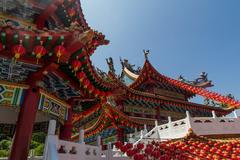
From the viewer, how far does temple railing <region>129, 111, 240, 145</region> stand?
1191 cm

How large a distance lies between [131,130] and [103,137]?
2.84 meters

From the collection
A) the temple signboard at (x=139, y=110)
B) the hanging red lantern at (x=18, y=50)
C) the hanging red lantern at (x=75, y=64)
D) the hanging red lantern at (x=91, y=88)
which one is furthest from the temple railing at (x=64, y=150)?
the temple signboard at (x=139, y=110)

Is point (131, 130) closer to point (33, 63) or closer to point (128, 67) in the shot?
point (128, 67)

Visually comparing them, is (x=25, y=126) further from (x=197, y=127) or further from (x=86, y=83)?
(x=197, y=127)

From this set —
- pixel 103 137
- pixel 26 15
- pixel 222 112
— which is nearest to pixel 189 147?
pixel 26 15

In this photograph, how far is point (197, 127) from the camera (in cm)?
1203

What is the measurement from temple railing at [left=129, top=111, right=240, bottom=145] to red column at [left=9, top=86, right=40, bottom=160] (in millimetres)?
7193

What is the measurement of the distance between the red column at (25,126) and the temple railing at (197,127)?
7.19 meters

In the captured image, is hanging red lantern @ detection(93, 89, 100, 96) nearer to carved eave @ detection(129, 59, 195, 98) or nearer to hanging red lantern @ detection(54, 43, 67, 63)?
hanging red lantern @ detection(54, 43, 67, 63)

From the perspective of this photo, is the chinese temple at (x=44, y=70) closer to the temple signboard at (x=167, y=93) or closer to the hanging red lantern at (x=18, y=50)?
the hanging red lantern at (x=18, y=50)

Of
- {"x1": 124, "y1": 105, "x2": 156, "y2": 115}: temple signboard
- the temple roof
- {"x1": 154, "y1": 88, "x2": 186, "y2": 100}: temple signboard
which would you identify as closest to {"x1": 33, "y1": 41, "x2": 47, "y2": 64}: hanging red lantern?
the temple roof

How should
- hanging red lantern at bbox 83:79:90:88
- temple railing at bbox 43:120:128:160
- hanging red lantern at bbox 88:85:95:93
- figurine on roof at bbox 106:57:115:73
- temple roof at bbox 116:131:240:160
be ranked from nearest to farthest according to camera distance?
temple railing at bbox 43:120:128:160 → hanging red lantern at bbox 83:79:90:88 → hanging red lantern at bbox 88:85:95:93 → temple roof at bbox 116:131:240:160 → figurine on roof at bbox 106:57:115:73

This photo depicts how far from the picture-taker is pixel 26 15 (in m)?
7.34

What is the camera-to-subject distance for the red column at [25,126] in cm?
497
